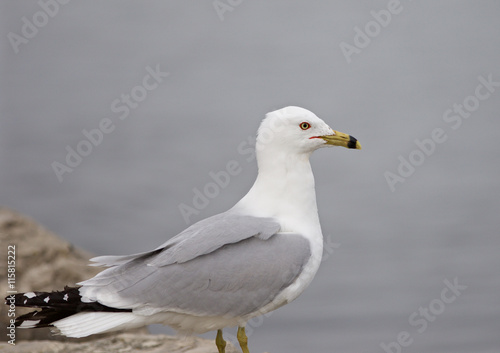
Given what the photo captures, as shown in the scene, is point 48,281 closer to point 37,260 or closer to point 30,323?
point 37,260

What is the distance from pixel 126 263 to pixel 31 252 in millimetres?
1675

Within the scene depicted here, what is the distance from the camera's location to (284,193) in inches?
162

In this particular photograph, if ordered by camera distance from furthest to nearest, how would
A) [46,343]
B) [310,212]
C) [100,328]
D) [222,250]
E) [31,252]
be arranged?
[31,252], [46,343], [310,212], [222,250], [100,328]

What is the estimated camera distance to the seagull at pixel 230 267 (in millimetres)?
3688

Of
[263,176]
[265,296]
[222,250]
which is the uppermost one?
[263,176]

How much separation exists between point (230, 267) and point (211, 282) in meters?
0.12

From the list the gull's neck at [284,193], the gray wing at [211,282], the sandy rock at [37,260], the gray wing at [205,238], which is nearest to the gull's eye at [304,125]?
the gull's neck at [284,193]

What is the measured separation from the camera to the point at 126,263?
392cm

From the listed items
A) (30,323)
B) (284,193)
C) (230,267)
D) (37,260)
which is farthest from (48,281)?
(284,193)

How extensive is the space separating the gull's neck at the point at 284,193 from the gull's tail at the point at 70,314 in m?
0.91

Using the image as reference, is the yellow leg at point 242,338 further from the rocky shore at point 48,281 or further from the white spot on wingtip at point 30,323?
the white spot on wingtip at point 30,323

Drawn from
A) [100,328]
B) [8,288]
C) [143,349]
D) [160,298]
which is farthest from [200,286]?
[8,288]

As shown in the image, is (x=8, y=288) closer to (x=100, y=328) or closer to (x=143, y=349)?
(x=143, y=349)

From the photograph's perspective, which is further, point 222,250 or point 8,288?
point 8,288
